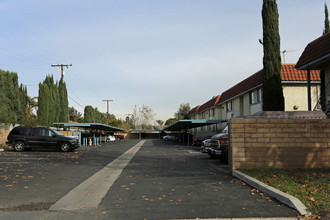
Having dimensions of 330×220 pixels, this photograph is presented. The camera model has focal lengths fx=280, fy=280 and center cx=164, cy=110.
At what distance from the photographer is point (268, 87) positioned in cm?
1872

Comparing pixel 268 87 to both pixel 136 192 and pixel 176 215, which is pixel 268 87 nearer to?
pixel 136 192

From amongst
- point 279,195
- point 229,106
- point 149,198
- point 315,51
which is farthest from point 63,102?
point 279,195

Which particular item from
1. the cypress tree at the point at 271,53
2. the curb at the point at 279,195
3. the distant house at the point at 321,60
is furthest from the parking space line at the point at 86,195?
the cypress tree at the point at 271,53

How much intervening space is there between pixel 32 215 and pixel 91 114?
67078 millimetres

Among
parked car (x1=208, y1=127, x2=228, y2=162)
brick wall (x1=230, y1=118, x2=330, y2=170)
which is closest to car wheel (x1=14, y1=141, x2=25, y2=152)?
parked car (x1=208, y1=127, x2=228, y2=162)

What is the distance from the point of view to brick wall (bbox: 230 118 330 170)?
10.0m

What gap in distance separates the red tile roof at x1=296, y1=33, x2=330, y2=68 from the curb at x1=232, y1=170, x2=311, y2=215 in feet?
29.8

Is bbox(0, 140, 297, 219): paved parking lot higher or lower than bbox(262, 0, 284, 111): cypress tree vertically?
lower

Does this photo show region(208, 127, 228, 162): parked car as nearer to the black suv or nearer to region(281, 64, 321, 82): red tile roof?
region(281, 64, 321, 82): red tile roof

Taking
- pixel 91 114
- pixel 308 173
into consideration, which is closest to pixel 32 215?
pixel 308 173

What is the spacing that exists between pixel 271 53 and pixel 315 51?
150 inches

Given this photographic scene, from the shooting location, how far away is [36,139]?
21297 mm

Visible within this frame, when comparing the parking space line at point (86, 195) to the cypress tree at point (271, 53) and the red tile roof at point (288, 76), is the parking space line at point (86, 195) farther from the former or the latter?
the red tile roof at point (288, 76)

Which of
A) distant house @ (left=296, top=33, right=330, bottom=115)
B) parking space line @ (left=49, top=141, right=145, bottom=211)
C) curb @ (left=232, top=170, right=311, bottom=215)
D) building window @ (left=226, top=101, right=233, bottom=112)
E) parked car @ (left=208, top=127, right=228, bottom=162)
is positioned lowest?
parking space line @ (left=49, top=141, right=145, bottom=211)
